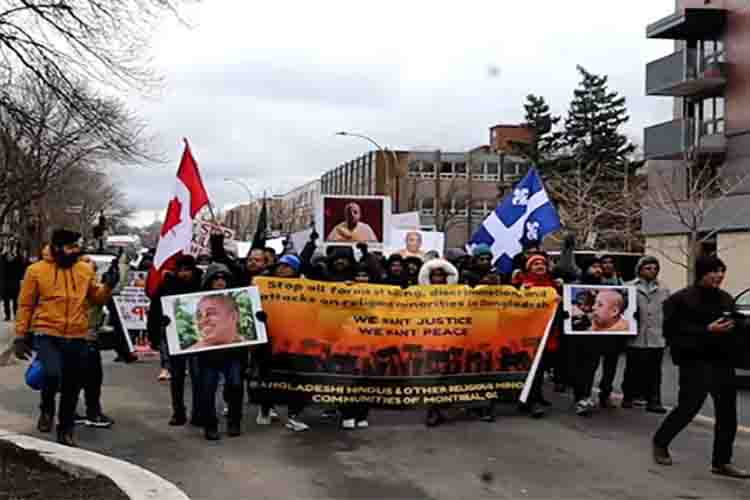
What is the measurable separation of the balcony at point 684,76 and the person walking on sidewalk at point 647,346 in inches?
1123

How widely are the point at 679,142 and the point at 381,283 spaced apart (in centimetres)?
3136

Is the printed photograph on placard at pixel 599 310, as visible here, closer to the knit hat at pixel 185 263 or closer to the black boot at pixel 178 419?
the knit hat at pixel 185 263

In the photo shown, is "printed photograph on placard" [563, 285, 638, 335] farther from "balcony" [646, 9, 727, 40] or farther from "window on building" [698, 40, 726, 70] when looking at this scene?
"balcony" [646, 9, 727, 40]

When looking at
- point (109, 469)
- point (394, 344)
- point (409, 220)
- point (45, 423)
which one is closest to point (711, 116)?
point (409, 220)

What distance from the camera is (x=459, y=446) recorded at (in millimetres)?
9242

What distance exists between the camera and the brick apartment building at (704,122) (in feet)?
119

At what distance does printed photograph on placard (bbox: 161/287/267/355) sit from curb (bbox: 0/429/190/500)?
1620mm

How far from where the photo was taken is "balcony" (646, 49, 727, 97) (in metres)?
38.1

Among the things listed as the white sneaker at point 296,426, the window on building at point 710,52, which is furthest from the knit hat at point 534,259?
the window on building at point 710,52

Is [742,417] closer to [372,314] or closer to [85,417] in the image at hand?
[372,314]

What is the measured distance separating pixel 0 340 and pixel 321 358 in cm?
1216

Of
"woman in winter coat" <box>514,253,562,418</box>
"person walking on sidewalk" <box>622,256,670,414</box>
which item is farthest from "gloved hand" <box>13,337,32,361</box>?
"person walking on sidewalk" <box>622,256,670,414</box>

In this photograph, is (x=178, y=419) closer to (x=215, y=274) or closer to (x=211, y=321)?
(x=211, y=321)

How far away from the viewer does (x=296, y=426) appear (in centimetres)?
992
